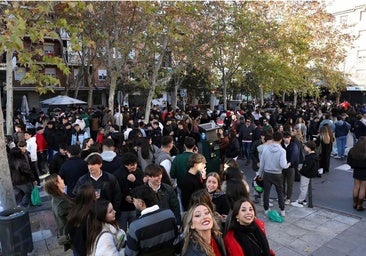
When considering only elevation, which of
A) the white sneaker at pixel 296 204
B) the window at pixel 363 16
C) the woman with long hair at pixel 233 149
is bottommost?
the white sneaker at pixel 296 204

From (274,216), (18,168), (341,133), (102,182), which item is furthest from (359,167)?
(18,168)

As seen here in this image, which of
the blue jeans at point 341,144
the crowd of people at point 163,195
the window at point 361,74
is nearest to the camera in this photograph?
A: the crowd of people at point 163,195

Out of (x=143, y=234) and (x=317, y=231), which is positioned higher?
(x=143, y=234)

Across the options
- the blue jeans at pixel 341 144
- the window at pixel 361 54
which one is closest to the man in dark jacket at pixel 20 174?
the blue jeans at pixel 341 144

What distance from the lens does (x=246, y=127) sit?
10.6 m

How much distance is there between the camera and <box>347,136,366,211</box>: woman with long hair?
6355mm

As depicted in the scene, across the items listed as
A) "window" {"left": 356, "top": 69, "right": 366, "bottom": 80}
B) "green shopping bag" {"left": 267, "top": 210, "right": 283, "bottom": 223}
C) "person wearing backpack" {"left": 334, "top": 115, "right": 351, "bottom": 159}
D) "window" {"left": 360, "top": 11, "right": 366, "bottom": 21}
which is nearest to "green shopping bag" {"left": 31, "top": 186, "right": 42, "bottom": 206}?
"green shopping bag" {"left": 267, "top": 210, "right": 283, "bottom": 223}

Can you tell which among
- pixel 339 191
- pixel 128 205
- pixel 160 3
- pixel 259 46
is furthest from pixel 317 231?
pixel 259 46

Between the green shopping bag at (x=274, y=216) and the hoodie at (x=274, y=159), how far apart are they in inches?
34.3

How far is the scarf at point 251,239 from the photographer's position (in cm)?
294

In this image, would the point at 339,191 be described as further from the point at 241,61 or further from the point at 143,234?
the point at 241,61

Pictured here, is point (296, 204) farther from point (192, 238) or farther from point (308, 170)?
point (192, 238)

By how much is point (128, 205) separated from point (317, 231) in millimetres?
3591

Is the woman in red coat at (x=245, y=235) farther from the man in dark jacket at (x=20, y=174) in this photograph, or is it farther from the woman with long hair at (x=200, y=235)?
the man in dark jacket at (x=20, y=174)
